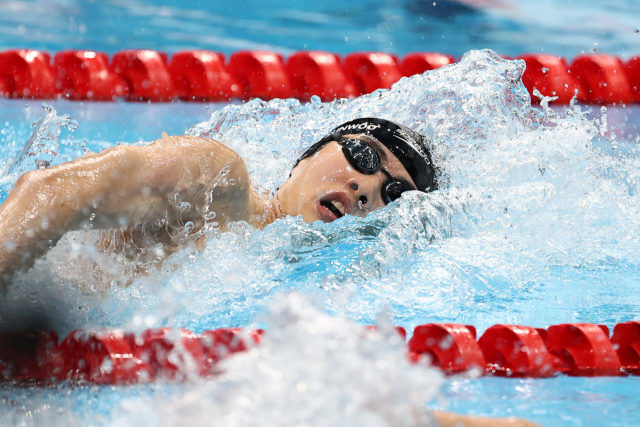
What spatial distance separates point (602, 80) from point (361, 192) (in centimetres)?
311

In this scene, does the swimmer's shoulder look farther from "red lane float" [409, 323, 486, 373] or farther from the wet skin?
"red lane float" [409, 323, 486, 373]

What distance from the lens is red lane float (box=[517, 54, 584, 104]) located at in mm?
4176

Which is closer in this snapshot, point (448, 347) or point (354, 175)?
point (448, 347)

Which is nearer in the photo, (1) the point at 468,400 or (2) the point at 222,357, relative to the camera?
(1) the point at 468,400

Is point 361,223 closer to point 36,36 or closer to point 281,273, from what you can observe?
point 281,273

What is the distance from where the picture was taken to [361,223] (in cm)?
193

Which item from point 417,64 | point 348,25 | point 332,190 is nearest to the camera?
point 332,190

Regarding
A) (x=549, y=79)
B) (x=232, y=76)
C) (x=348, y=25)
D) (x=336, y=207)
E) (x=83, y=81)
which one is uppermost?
(x=348, y=25)

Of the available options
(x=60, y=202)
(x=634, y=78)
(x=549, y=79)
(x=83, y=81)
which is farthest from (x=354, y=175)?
(x=634, y=78)

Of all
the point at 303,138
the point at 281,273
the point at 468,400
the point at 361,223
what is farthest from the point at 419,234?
the point at 303,138

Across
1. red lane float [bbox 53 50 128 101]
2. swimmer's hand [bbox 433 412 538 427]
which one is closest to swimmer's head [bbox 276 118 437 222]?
swimmer's hand [bbox 433 412 538 427]

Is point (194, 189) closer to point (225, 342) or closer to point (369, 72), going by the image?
point (225, 342)

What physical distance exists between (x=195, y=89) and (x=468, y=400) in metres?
3.19

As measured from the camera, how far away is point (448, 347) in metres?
1.46
